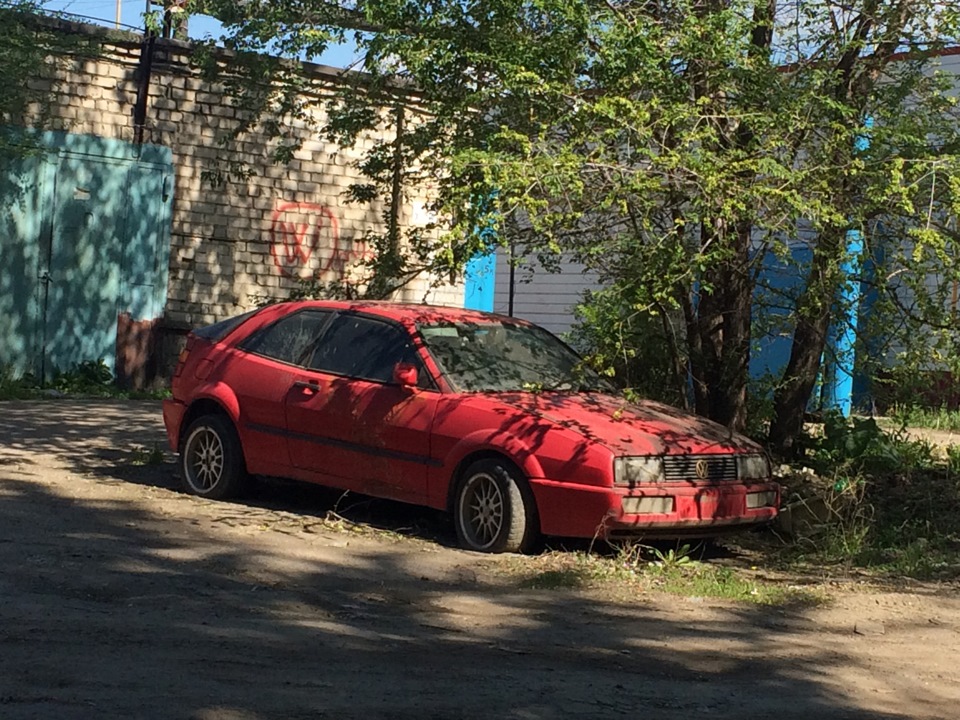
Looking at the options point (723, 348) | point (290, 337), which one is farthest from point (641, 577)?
point (290, 337)

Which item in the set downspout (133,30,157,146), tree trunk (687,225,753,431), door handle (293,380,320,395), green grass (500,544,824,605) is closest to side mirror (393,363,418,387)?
door handle (293,380,320,395)

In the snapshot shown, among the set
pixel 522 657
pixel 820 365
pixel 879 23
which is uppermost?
pixel 879 23

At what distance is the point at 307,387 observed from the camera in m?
9.80

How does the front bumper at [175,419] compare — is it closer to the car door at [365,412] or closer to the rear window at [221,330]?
the rear window at [221,330]

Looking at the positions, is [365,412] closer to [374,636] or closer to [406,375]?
[406,375]

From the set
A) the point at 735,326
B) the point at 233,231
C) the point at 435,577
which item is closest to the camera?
the point at 435,577

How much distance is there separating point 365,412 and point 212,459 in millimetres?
1520

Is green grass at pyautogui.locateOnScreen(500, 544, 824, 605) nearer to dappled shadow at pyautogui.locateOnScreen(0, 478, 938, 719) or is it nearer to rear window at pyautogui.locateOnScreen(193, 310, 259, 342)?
dappled shadow at pyautogui.locateOnScreen(0, 478, 938, 719)

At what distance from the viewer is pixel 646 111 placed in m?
8.97

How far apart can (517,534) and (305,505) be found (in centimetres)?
240

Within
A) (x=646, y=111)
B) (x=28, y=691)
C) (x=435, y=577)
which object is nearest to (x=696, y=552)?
(x=435, y=577)

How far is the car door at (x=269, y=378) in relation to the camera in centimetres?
995

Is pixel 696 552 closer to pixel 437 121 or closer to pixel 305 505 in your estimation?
pixel 305 505

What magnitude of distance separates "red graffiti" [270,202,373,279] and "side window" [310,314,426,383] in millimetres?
9303
